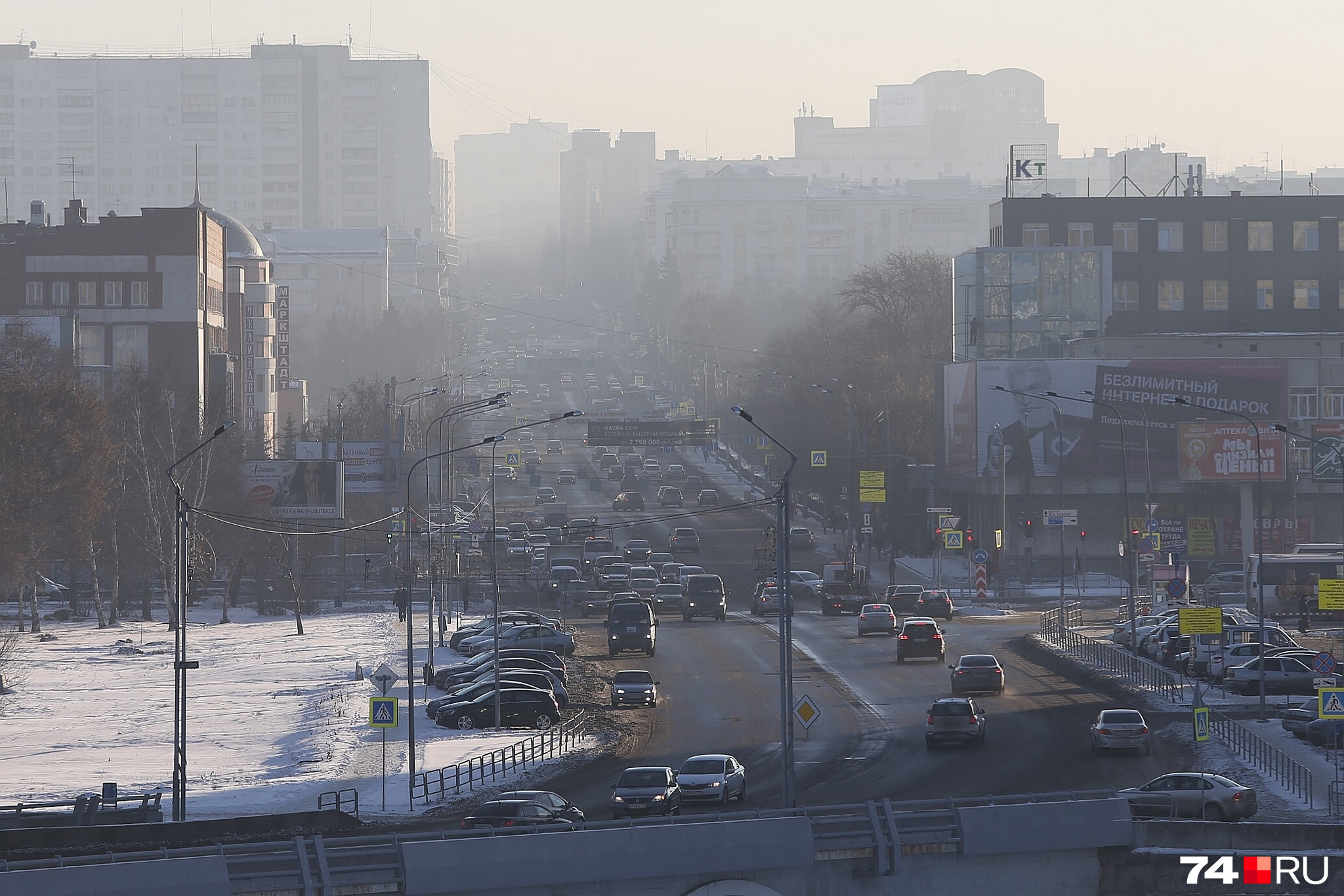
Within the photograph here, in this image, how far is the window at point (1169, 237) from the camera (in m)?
106

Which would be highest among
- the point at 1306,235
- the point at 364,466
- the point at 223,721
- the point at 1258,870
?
the point at 1306,235

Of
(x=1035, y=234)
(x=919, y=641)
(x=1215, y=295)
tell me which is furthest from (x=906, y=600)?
(x=1215, y=295)

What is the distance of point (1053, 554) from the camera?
282ft

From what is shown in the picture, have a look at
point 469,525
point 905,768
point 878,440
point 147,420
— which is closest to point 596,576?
point 469,525

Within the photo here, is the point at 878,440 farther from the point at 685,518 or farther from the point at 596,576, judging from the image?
the point at 596,576

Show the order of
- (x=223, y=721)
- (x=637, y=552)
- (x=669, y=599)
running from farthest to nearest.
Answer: (x=637, y=552)
(x=669, y=599)
(x=223, y=721)

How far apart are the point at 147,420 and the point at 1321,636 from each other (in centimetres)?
4738

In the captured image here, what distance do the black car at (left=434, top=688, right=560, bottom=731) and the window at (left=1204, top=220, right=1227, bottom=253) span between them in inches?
2990

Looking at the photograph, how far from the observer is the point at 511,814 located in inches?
1079

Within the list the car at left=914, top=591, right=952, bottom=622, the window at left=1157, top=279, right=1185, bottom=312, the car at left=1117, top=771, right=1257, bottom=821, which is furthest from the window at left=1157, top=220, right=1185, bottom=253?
the car at left=1117, top=771, right=1257, bottom=821

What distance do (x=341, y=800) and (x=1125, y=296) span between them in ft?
269

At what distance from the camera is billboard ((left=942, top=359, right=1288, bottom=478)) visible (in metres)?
83.0

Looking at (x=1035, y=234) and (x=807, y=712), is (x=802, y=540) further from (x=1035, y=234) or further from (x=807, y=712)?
(x=807, y=712)

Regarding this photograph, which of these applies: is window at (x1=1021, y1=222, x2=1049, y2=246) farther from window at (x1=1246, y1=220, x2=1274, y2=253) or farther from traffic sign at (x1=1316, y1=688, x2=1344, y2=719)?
traffic sign at (x1=1316, y1=688, x2=1344, y2=719)
